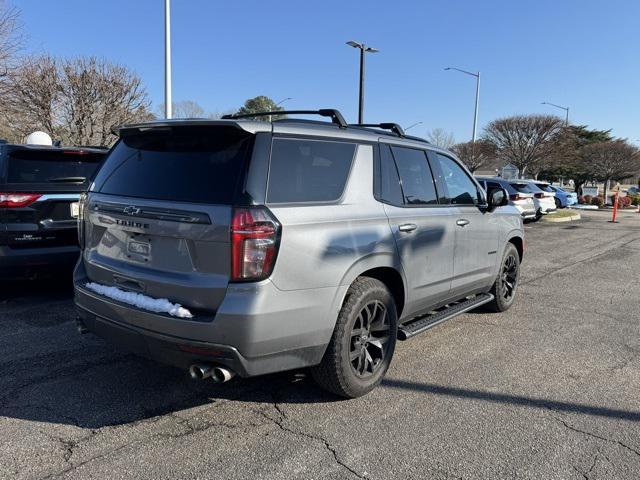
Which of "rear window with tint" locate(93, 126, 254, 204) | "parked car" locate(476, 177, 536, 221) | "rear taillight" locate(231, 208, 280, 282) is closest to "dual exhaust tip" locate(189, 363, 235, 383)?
"rear taillight" locate(231, 208, 280, 282)

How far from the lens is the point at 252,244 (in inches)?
112

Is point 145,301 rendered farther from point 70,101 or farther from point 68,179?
point 70,101

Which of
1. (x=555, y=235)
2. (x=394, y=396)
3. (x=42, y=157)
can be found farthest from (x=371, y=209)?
(x=555, y=235)

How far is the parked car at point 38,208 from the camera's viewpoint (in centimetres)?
509

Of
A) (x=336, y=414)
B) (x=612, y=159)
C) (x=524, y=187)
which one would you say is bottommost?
(x=336, y=414)

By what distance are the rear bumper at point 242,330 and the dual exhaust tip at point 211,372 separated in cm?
4

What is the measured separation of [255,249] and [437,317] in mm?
2228

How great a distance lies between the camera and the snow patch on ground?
2945 millimetres

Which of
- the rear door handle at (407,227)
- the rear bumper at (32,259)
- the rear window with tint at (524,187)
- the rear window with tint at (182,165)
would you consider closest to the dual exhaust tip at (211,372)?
the rear window with tint at (182,165)

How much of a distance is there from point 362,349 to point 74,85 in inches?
752

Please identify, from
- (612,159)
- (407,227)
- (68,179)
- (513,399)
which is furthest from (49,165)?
(612,159)

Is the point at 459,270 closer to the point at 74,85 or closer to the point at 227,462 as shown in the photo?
the point at 227,462

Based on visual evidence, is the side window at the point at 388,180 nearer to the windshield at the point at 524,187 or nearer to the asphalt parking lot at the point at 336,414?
the asphalt parking lot at the point at 336,414

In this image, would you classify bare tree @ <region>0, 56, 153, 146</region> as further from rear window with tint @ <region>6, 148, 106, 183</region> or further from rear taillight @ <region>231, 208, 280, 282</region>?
rear taillight @ <region>231, 208, 280, 282</region>
